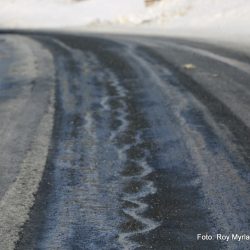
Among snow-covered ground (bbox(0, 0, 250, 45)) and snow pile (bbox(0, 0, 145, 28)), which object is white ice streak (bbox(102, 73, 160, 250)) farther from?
snow pile (bbox(0, 0, 145, 28))

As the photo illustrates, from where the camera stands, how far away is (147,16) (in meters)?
30.7

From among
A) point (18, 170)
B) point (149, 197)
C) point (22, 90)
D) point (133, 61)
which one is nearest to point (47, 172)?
point (18, 170)

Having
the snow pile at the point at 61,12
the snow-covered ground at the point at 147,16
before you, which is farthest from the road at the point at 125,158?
the snow pile at the point at 61,12

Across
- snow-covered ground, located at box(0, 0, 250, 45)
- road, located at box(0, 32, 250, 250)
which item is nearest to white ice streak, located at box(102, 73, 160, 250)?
road, located at box(0, 32, 250, 250)

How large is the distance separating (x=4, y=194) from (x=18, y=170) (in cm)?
62

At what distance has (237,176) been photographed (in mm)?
5238

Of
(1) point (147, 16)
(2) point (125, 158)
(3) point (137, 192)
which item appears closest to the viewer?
(3) point (137, 192)

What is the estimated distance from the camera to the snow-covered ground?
77.2ft

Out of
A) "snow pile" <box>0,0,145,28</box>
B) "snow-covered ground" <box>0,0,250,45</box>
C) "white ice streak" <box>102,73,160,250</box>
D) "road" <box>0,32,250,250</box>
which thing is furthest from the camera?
"snow pile" <box>0,0,145,28</box>

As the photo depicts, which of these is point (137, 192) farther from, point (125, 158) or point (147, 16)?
point (147, 16)

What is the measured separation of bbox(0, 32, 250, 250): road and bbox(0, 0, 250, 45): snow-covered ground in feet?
29.9

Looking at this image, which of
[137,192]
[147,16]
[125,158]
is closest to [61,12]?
[147,16]

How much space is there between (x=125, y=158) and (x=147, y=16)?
25434 mm

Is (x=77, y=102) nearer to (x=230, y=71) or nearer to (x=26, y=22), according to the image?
(x=230, y=71)
